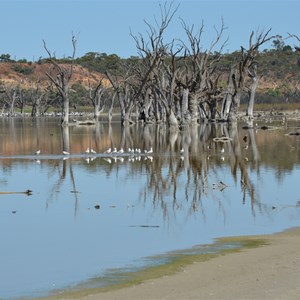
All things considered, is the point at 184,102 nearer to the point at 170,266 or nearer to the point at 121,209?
the point at 121,209

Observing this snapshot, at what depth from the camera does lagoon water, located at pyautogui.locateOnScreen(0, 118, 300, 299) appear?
889 cm

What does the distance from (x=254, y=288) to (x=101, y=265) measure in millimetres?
Answer: 2204

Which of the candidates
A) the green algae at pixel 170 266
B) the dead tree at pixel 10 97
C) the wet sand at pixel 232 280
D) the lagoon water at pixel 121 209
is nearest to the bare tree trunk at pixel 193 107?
the lagoon water at pixel 121 209

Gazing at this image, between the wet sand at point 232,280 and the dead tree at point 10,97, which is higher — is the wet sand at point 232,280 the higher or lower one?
the lower one

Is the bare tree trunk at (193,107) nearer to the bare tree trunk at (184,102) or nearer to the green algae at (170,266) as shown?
the bare tree trunk at (184,102)

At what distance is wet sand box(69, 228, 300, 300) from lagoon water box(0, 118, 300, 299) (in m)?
0.63

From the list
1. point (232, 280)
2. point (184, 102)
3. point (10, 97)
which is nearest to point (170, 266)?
point (232, 280)

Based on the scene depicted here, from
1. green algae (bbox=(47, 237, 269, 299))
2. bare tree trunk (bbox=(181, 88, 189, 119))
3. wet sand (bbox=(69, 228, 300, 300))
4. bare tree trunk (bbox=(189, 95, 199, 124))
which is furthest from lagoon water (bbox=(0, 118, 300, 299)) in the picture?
bare tree trunk (bbox=(189, 95, 199, 124))

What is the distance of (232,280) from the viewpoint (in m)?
7.68

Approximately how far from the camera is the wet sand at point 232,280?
23.4ft

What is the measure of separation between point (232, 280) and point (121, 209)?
5680 millimetres

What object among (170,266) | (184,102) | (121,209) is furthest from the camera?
(184,102)

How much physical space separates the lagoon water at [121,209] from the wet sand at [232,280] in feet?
2.08

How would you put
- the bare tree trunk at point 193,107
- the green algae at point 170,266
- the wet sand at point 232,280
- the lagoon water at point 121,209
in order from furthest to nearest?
the bare tree trunk at point 193,107 → the lagoon water at point 121,209 → the green algae at point 170,266 → the wet sand at point 232,280
